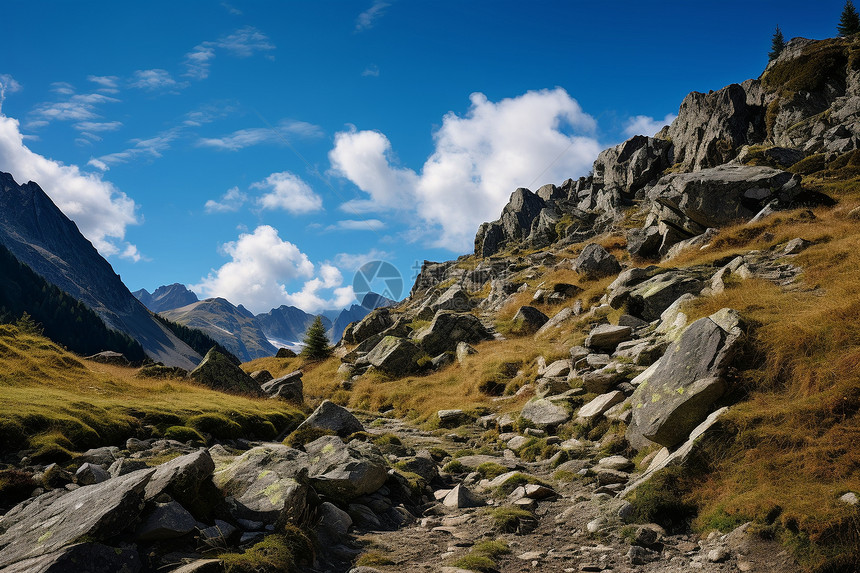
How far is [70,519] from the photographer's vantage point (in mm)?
5965

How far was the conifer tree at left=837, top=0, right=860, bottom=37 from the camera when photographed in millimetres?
83188

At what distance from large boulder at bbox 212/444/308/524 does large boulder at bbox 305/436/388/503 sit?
2.19ft

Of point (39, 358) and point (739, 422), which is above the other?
point (39, 358)

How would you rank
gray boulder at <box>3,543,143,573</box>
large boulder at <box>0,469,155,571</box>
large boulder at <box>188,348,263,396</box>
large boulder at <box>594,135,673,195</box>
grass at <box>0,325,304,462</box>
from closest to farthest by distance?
gray boulder at <box>3,543,143,573</box>, large boulder at <box>0,469,155,571</box>, grass at <box>0,325,304,462</box>, large boulder at <box>188,348,263,396</box>, large boulder at <box>594,135,673,195</box>

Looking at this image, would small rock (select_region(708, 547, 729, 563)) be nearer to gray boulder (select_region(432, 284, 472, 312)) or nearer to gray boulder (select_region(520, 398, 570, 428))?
gray boulder (select_region(520, 398, 570, 428))

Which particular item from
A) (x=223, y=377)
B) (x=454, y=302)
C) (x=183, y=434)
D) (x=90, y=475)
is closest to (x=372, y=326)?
(x=454, y=302)

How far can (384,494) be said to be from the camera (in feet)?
35.9

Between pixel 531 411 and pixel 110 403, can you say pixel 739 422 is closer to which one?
pixel 531 411

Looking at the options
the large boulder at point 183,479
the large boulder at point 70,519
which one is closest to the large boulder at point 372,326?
the large boulder at point 183,479

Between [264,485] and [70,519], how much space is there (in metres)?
3.08

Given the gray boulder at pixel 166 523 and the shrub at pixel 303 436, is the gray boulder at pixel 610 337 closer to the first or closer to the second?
the shrub at pixel 303 436

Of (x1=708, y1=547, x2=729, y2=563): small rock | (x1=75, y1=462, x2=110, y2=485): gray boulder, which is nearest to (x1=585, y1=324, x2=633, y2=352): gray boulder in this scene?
(x1=708, y1=547, x2=729, y2=563): small rock

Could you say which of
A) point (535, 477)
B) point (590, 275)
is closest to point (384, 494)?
point (535, 477)

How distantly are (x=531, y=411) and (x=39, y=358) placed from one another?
20210mm
